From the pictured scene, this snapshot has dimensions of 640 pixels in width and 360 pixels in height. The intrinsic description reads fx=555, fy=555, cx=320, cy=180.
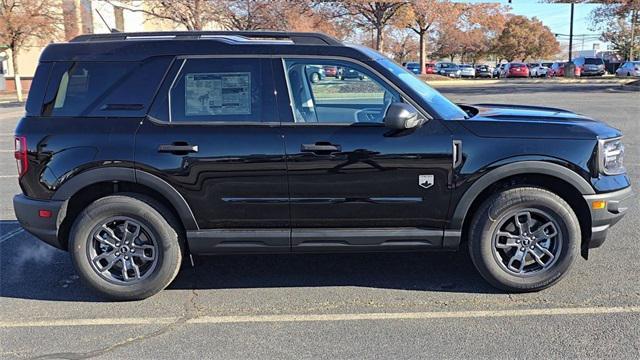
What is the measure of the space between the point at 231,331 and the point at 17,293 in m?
1.94

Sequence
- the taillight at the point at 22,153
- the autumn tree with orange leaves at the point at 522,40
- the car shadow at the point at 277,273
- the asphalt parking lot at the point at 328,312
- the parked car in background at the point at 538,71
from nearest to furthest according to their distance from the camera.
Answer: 1. the asphalt parking lot at the point at 328,312
2. the taillight at the point at 22,153
3. the car shadow at the point at 277,273
4. the parked car in background at the point at 538,71
5. the autumn tree with orange leaves at the point at 522,40

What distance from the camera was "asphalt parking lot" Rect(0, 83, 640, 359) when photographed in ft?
11.3

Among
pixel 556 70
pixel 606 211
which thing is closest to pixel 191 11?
pixel 606 211

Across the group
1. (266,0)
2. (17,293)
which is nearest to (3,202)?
(17,293)

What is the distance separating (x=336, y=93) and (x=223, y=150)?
1.07m

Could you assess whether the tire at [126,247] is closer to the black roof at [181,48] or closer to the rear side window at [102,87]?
the rear side window at [102,87]

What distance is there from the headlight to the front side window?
1.53 metres

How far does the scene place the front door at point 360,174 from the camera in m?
3.96

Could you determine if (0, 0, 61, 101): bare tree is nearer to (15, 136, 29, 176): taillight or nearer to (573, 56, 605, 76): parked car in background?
(15, 136, 29, 176): taillight

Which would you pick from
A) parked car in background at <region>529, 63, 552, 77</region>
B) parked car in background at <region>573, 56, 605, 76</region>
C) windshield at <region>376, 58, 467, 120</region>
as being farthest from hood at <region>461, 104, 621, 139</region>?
parked car in background at <region>529, 63, 552, 77</region>

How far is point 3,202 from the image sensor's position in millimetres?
7125

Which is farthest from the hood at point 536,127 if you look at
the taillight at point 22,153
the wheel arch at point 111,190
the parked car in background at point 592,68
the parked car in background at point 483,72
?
the parked car in background at point 592,68

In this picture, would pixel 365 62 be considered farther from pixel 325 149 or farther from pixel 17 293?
pixel 17 293

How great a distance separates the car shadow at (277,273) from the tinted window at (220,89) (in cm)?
142
